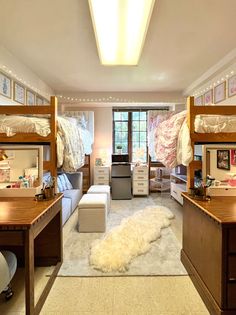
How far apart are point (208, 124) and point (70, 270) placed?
2.08 m

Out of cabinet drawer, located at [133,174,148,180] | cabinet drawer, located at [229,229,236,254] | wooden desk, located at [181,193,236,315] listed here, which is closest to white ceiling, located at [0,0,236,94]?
wooden desk, located at [181,193,236,315]

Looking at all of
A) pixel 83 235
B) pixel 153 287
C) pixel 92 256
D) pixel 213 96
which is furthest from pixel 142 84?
pixel 153 287

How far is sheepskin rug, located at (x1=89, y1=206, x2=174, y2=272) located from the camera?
243cm

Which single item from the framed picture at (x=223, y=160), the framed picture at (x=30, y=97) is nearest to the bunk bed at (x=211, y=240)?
the framed picture at (x=223, y=160)

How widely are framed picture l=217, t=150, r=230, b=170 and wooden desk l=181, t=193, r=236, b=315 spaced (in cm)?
38

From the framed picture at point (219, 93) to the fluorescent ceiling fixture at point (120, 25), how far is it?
1.69m

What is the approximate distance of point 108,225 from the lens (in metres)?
3.71

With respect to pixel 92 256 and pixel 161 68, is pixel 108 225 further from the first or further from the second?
pixel 161 68

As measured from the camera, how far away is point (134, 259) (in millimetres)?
2568

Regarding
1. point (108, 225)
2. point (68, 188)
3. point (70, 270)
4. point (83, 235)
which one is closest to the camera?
point (70, 270)

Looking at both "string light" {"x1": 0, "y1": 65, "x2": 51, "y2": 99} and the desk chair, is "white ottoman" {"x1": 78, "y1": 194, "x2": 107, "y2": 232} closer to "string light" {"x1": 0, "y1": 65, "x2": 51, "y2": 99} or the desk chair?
the desk chair

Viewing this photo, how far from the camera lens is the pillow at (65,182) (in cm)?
458

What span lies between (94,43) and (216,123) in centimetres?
187

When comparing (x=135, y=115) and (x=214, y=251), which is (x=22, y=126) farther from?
(x=135, y=115)
